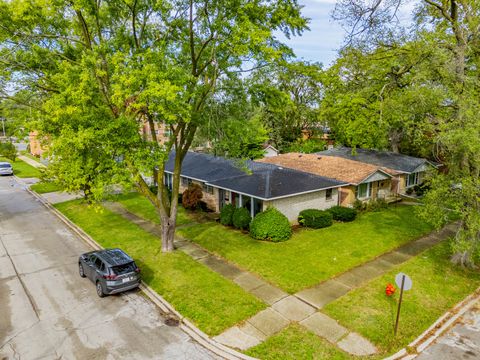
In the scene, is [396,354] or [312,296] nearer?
[396,354]

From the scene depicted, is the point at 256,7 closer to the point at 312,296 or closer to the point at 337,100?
the point at 312,296

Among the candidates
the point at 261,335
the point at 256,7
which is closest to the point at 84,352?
the point at 261,335

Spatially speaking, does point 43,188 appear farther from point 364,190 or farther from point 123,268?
point 364,190

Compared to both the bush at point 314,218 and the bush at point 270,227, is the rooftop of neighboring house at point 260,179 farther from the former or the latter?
the bush at point 314,218

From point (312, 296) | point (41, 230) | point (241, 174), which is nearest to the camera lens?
point (312, 296)

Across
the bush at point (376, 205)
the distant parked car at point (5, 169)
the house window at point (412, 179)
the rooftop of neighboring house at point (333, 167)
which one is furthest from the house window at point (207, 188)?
the distant parked car at point (5, 169)

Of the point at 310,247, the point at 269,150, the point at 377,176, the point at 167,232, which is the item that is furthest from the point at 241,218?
the point at 269,150

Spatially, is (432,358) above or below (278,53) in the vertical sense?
below
